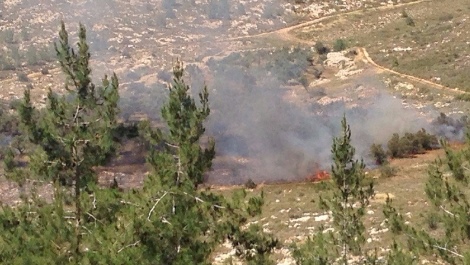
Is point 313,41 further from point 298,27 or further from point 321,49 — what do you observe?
point 298,27

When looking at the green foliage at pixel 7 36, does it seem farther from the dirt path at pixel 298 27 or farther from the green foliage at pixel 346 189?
the green foliage at pixel 346 189

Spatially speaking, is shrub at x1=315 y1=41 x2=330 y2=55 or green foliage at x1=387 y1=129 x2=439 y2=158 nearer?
green foliage at x1=387 y1=129 x2=439 y2=158

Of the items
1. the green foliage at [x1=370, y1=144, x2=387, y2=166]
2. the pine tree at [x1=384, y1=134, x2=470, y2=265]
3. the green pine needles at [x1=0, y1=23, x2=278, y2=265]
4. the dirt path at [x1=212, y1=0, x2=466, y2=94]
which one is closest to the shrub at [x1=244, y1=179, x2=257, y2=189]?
the green foliage at [x1=370, y1=144, x2=387, y2=166]

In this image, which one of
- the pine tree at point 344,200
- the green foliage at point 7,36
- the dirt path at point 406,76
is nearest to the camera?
the pine tree at point 344,200

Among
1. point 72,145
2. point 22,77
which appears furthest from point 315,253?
point 22,77

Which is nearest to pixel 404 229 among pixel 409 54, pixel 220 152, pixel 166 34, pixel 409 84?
pixel 220 152

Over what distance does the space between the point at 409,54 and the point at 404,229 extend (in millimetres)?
40488

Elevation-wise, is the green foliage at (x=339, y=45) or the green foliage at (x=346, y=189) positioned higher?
the green foliage at (x=339, y=45)

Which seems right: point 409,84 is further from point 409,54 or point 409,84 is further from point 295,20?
point 295,20

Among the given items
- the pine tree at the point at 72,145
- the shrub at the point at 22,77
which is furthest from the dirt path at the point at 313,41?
the pine tree at the point at 72,145

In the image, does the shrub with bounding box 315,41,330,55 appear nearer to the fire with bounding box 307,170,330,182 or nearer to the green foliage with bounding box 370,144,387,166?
the green foliage with bounding box 370,144,387,166

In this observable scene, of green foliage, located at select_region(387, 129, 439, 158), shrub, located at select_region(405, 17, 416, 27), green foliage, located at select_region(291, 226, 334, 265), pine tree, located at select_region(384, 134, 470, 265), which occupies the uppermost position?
shrub, located at select_region(405, 17, 416, 27)

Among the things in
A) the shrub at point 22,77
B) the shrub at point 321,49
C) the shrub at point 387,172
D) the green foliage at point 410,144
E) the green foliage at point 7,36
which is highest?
the green foliage at point 7,36

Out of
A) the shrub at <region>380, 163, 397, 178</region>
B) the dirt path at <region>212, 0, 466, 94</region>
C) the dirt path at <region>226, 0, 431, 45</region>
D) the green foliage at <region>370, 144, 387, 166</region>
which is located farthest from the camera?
the dirt path at <region>226, 0, 431, 45</region>
